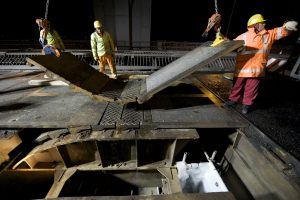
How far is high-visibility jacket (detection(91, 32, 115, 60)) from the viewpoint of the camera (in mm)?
4451

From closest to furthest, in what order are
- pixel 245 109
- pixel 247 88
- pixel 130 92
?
pixel 247 88 < pixel 245 109 < pixel 130 92

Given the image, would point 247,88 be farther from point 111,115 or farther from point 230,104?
point 111,115

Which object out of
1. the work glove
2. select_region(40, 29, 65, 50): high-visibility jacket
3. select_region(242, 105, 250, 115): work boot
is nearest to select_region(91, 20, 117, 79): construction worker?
select_region(40, 29, 65, 50): high-visibility jacket

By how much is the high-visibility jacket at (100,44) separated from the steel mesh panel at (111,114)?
2085mm

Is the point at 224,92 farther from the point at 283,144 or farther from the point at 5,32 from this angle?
the point at 5,32

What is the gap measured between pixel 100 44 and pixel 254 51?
3741mm

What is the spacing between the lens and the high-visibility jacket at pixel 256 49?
2477mm

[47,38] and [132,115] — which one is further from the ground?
[47,38]

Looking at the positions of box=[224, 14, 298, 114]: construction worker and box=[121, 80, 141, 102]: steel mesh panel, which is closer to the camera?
box=[224, 14, 298, 114]: construction worker

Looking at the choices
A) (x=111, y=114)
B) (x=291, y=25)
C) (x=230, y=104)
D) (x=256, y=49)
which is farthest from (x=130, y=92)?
(x=291, y=25)

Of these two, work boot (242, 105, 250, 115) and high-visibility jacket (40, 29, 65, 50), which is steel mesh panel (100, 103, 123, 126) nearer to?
work boot (242, 105, 250, 115)

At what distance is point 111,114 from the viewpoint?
289cm

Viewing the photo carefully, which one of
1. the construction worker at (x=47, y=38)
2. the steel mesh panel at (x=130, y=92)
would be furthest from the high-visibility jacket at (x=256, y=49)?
the construction worker at (x=47, y=38)

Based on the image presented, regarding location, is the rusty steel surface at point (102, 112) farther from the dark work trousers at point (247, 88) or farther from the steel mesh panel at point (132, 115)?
the dark work trousers at point (247, 88)
